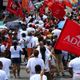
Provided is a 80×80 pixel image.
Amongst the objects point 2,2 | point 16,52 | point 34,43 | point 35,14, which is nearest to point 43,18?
point 35,14

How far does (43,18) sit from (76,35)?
18.5m

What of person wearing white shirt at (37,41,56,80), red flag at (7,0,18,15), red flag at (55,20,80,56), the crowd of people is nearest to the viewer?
red flag at (55,20,80,56)

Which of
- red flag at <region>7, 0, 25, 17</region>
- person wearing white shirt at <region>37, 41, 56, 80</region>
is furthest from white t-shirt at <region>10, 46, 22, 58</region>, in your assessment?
red flag at <region>7, 0, 25, 17</region>

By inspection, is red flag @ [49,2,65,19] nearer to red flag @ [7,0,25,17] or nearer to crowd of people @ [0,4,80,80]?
red flag @ [7,0,25,17]

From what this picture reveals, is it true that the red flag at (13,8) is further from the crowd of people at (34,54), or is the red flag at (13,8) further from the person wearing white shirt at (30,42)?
the person wearing white shirt at (30,42)

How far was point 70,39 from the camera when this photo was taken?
11883 mm

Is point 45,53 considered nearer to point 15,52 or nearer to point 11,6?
point 15,52

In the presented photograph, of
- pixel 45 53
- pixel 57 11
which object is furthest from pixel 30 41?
pixel 57 11

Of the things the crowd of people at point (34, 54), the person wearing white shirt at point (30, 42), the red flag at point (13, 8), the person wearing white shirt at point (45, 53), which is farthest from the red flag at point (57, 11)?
the person wearing white shirt at point (45, 53)

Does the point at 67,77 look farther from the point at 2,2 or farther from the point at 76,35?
the point at 2,2

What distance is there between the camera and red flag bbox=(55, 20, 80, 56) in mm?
11781

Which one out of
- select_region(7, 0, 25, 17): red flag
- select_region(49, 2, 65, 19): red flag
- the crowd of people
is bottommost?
the crowd of people

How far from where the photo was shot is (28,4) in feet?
94.3

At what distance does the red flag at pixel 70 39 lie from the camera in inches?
464
